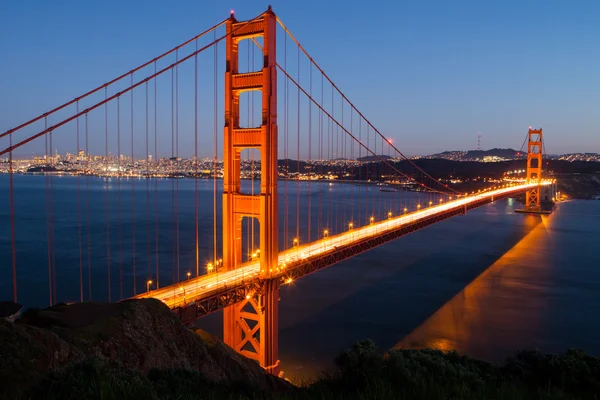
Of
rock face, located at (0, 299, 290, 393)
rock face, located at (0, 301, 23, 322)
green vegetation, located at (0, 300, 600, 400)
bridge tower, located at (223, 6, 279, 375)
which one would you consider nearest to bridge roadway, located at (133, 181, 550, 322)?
bridge tower, located at (223, 6, 279, 375)

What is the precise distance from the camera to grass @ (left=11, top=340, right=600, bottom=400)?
3.51 metres

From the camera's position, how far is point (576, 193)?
65875mm

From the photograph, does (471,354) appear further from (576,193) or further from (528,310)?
(576,193)

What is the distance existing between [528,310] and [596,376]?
11037 millimetres

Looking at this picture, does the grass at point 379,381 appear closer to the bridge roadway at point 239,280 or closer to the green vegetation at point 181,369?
the green vegetation at point 181,369

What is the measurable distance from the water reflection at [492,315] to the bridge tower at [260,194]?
4282 millimetres

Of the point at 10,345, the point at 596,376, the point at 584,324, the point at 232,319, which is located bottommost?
the point at 584,324

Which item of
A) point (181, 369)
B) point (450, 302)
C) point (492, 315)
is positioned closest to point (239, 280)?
point (181, 369)

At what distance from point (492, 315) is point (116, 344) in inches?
526

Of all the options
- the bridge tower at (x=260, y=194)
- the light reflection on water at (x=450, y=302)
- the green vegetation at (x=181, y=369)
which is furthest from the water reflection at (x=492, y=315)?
the green vegetation at (x=181, y=369)

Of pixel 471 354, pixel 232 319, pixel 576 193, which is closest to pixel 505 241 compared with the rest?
pixel 471 354

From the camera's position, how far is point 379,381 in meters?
4.58

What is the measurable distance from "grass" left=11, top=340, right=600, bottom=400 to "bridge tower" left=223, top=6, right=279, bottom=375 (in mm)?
4237

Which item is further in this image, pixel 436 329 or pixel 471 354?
pixel 436 329
